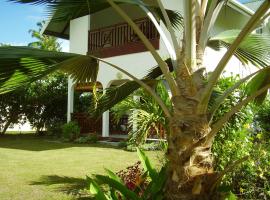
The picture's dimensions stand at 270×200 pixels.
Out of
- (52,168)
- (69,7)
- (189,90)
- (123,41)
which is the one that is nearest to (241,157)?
(189,90)

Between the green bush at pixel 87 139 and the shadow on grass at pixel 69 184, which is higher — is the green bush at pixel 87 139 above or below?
above

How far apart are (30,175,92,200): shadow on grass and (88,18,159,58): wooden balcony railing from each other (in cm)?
761

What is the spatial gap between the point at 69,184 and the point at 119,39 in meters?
10.5

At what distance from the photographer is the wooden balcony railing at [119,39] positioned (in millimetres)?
15148

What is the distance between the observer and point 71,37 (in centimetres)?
1895

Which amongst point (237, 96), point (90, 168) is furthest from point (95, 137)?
point (237, 96)

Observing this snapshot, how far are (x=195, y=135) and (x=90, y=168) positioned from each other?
6.25 metres

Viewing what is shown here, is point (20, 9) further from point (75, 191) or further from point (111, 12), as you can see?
point (111, 12)

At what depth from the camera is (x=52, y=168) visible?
9.42 metres

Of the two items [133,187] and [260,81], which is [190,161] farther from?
[260,81]

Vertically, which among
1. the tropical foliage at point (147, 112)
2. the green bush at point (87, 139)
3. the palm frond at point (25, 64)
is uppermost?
the palm frond at point (25, 64)

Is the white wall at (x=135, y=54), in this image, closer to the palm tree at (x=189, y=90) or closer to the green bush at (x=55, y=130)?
the green bush at (x=55, y=130)

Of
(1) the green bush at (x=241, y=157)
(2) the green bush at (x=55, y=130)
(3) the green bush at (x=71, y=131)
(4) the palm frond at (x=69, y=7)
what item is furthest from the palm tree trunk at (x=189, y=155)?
(2) the green bush at (x=55, y=130)

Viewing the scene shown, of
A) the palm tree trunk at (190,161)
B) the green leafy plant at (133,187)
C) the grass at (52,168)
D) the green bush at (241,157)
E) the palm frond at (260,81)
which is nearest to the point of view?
the palm tree trunk at (190,161)
